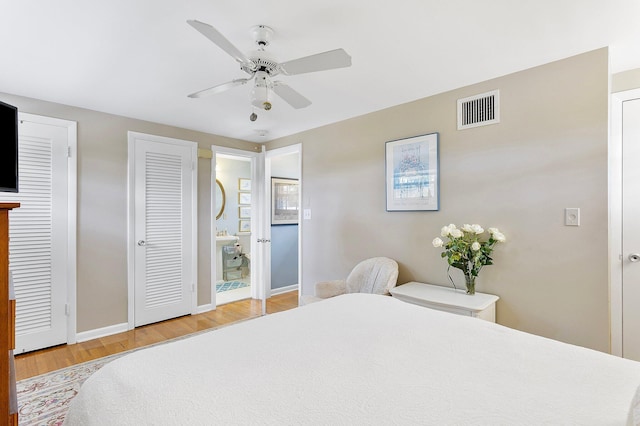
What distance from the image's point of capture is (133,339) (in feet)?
10.4

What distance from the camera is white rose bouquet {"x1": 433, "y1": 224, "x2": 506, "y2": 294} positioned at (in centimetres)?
236

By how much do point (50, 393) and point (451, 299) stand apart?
2979mm

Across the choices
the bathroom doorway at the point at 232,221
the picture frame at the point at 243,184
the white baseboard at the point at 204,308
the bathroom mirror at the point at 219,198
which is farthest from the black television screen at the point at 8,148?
the picture frame at the point at 243,184

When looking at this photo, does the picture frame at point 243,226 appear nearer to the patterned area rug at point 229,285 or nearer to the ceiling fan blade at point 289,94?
the patterned area rug at point 229,285

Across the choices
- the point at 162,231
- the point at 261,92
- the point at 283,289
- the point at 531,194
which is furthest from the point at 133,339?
the point at 531,194

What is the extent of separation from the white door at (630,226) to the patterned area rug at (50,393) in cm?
392

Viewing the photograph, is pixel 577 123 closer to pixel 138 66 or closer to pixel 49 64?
pixel 138 66

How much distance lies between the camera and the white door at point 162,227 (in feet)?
11.4

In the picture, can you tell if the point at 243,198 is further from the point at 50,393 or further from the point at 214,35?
the point at 214,35

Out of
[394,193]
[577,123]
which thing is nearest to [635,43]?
[577,123]

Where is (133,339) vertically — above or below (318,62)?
below

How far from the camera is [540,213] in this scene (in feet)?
7.34

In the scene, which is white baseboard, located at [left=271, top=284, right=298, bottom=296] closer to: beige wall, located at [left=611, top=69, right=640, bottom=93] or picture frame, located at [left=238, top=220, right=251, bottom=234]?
picture frame, located at [left=238, top=220, right=251, bottom=234]

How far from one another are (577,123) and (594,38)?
507mm
